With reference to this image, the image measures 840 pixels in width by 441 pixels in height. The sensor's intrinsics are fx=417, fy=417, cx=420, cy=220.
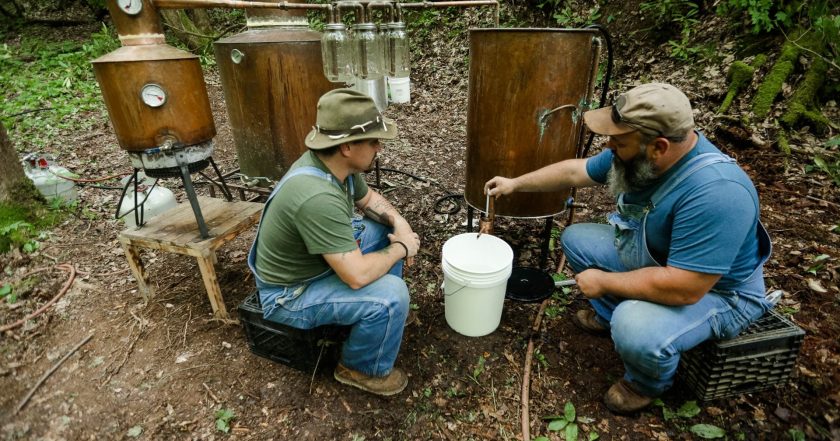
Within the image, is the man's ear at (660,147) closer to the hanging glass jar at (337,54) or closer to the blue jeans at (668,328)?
the blue jeans at (668,328)

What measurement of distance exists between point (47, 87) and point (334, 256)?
959 cm

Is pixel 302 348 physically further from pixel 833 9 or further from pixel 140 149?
pixel 833 9

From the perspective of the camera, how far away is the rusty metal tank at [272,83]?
361 cm

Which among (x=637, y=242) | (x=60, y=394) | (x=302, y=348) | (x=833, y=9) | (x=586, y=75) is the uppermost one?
(x=833, y=9)

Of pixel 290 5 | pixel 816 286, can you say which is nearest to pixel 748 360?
pixel 816 286

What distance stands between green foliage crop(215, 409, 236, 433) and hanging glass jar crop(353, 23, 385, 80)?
313cm

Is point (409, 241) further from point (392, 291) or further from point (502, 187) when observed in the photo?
point (502, 187)

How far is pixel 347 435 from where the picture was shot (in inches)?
91.4

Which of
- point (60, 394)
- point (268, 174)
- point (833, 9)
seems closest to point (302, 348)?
point (60, 394)

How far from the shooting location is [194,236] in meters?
2.95

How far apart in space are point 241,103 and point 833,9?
21.0 ft

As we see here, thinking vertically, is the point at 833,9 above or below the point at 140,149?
above

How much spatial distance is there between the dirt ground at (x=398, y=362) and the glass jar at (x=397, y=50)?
1667 mm

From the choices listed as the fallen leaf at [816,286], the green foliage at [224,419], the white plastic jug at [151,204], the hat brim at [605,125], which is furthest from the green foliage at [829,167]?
the white plastic jug at [151,204]
